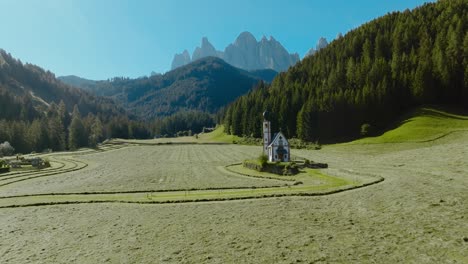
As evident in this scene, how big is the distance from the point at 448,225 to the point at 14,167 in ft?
308

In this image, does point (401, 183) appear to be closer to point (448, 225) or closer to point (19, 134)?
point (448, 225)

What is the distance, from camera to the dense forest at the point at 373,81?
113000 mm

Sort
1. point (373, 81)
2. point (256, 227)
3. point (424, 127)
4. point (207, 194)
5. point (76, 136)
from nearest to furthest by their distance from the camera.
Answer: point (256, 227)
point (207, 194)
point (424, 127)
point (373, 81)
point (76, 136)

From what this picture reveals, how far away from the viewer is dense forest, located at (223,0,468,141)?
113000mm

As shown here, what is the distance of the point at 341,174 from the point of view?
52031 mm

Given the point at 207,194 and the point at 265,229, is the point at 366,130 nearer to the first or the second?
the point at 207,194

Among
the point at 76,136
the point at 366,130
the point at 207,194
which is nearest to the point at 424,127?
the point at 366,130

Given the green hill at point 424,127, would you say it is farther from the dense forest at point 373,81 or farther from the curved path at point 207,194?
the curved path at point 207,194

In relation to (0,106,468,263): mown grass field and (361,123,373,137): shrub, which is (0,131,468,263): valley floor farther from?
(361,123,373,137): shrub

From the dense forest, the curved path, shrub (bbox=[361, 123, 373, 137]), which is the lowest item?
the curved path

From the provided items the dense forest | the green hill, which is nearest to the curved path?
the green hill

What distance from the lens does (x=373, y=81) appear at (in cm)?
12588

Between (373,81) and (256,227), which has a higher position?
(373,81)

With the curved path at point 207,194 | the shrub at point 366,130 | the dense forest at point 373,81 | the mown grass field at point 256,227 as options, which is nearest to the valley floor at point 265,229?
the mown grass field at point 256,227
